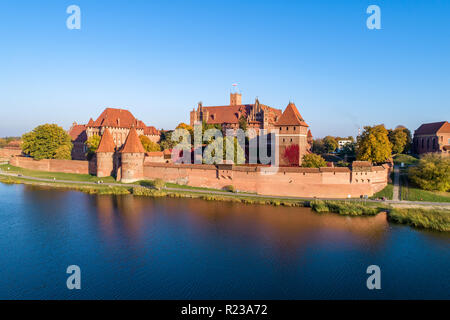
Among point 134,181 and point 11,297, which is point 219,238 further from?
point 134,181

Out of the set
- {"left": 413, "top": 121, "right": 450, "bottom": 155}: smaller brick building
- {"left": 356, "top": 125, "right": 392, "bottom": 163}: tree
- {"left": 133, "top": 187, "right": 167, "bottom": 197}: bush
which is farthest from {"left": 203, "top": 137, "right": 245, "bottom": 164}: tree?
{"left": 413, "top": 121, "right": 450, "bottom": 155}: smaller brick building

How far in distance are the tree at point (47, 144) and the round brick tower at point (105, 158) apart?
1068 cm

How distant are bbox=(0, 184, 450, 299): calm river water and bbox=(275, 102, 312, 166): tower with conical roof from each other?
10966mm

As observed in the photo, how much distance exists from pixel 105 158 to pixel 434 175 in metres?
37.8

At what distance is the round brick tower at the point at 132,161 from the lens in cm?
3762

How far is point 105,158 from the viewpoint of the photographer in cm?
4031

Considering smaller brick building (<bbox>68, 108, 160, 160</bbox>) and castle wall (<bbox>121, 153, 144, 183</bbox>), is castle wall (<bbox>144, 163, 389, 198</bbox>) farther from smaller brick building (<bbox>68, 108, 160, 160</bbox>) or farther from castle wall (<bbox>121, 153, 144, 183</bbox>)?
smaller brick building (<bbox>68, 108, 160, 160</bbox>)

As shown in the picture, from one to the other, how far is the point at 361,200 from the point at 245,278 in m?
18.0

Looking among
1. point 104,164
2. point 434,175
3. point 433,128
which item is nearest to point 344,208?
point 434,175

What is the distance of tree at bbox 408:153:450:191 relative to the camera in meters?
30.4

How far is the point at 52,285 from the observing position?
1436 cm

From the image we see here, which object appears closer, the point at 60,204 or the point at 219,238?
the point at 219,238

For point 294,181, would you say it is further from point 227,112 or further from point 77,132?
point 77,132
